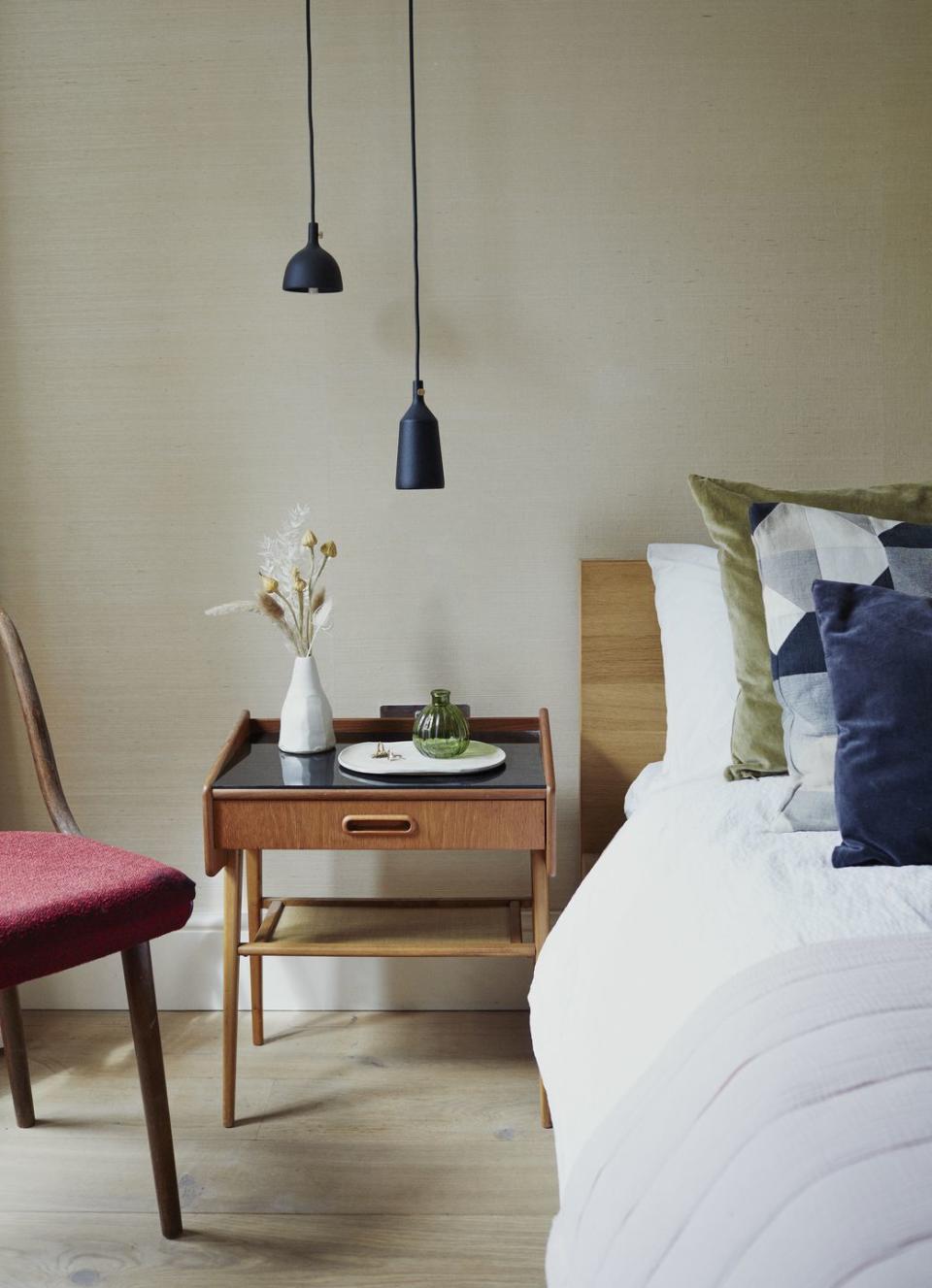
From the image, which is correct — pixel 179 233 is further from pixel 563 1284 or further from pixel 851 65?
pixel 563 1284

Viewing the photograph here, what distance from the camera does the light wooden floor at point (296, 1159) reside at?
1.69m

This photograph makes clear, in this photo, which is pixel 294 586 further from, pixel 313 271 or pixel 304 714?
pixel 313 271

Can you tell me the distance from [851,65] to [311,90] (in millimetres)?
1035

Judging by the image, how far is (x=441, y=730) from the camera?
2.09 m

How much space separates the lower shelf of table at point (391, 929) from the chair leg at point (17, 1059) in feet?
1.29

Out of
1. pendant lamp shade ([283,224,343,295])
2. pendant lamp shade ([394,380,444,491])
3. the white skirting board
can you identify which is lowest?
the white skirting board

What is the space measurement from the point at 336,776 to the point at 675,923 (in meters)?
0.81

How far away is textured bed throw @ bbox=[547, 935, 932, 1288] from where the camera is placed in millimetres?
822

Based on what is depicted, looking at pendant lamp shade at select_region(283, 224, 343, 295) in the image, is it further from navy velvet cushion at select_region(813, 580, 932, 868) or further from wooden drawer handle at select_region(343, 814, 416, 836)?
navy velvet cushion at select_region(813, 580, 932, 868)

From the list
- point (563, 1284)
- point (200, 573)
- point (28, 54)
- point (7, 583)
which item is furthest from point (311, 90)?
point (563, 1284)

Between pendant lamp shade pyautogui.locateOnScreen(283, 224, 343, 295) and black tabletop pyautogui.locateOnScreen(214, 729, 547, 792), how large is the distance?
0.85 meters

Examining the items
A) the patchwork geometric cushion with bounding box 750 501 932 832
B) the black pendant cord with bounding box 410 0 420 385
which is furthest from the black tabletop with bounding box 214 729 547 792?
the black pendant cord with bounding box 410 0 420 385

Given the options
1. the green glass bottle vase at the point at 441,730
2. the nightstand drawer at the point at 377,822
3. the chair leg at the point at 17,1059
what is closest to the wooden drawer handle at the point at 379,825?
the nightstand drawer at the point at 377,822

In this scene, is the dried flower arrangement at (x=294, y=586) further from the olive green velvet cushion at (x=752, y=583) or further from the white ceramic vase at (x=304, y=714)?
the olive green velvet cushion at (x=752, y=583)
